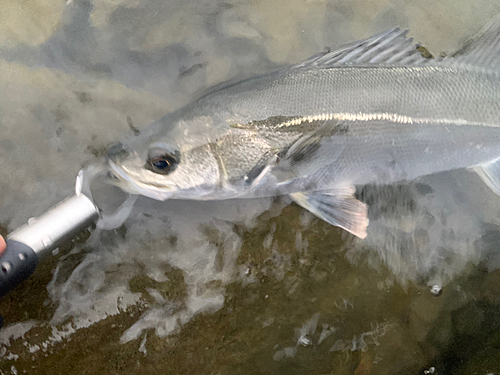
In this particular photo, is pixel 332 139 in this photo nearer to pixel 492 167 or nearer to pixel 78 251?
pixel 492 167

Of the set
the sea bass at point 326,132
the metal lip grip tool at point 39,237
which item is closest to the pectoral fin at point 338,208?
the sea bass at point 326,132

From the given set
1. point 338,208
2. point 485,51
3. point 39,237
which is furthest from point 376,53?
point 39,237

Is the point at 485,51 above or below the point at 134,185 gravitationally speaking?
below

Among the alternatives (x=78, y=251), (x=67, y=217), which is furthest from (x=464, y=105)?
(x=78, y=251)

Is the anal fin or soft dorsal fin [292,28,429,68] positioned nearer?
soft dorsal fin [292,28,429,68]

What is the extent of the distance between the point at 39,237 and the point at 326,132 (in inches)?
67.1

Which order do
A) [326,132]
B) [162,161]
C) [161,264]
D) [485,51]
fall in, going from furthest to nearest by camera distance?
[485,51]
[161,264]
[326,132]
[162,161]

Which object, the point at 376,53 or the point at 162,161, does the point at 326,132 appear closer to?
the point at 376,53

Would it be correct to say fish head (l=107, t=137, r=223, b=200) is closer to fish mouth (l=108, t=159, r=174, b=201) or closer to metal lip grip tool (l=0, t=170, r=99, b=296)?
fish mouth (l=108, t=159, r=174, b=201)

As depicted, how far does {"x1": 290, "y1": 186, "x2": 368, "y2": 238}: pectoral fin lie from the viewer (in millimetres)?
2195

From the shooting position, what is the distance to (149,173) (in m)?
1.94

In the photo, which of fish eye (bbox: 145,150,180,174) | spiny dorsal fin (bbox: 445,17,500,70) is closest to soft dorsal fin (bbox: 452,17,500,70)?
spiny dorsal fin (bbox: 445,17,500,70)

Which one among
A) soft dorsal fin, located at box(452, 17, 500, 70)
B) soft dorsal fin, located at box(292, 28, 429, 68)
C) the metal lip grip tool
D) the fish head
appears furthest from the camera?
soft dorsal fin, located at box(452, 17, 500, 70)

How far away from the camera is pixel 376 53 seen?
86.0 inches
